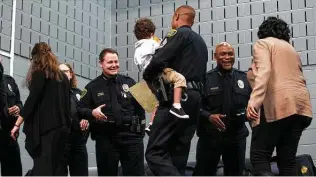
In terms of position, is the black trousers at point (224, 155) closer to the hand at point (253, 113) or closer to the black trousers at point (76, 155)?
the hand at point (253, 113)

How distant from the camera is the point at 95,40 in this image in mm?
7266

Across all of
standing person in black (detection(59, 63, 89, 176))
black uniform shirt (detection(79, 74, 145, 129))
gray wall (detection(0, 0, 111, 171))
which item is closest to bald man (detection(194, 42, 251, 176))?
black uniform shirt (detection(79, 74, 145, 129))

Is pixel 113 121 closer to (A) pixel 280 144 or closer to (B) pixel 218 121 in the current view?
(B) pixel 218 121

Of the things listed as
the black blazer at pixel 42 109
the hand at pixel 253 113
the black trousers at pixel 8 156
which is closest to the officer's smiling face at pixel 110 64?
the black blazer at pixel 42 109

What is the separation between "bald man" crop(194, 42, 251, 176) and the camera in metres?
3.88

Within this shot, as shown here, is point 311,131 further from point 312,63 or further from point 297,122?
point 297,122

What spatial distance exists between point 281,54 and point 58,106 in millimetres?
1559

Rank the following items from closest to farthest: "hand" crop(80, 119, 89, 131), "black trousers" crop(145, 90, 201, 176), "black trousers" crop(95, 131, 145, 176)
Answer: "black trousers" crop(145, 90, 201, 176) < "black trousers" crop(95, 131, 145, 176) < "hand" crop(80, 119, 89, 131)

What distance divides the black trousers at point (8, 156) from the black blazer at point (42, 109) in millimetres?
785

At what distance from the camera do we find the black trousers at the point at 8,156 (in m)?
4.16

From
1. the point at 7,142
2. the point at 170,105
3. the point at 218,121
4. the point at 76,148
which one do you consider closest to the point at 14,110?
the point at 7,142

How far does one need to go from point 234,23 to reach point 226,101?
286 cm

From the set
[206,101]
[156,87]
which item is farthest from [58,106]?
[206,101]

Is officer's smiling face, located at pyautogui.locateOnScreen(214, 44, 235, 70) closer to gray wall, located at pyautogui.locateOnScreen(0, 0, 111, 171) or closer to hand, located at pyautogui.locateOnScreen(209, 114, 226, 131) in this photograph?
hand, located at pyautogui.locateOnScreen(209, 114, 226, 131)
